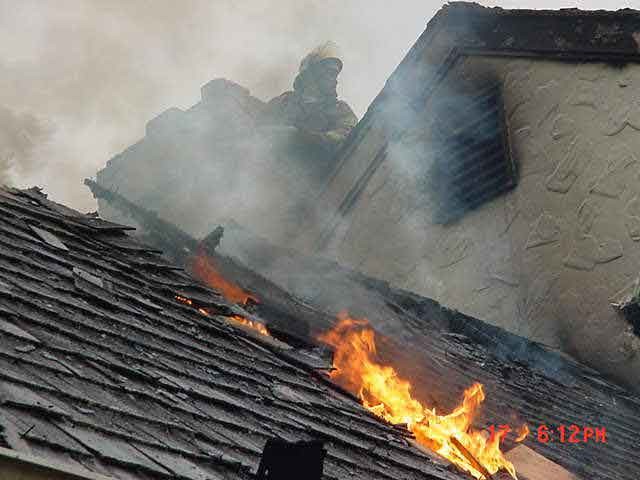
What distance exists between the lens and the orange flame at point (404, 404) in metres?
4.85

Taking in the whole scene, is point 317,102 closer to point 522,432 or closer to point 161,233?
point 161,233

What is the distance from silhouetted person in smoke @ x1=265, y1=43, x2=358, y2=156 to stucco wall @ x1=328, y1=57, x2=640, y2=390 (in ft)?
24.0

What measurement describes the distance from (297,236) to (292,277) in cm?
429

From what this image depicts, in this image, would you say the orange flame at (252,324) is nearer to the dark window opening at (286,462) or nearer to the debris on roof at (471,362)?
the debris on roof at (471,362)

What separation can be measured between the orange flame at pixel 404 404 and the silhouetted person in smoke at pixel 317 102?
1151 centimetres

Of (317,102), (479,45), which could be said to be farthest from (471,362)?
(317,102)

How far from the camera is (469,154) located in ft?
33.8

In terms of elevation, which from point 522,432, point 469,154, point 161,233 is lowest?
point 522,432

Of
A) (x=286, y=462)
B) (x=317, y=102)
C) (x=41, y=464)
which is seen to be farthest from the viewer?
(x=317, y=102)

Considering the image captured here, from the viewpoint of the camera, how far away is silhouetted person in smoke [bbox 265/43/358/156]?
18156 millimetres

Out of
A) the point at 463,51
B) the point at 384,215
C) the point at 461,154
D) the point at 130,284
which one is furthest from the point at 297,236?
the point at 130,284

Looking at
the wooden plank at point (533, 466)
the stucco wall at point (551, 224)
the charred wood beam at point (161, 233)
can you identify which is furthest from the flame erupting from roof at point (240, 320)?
the stucco wall at point (551, 224)
